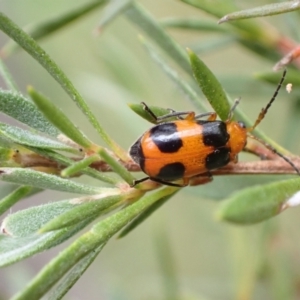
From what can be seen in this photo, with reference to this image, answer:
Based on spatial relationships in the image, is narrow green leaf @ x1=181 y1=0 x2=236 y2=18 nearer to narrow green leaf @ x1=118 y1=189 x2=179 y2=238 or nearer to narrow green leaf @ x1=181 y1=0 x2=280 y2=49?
narrow green leaf @ x1=181 y1=0 x2=280 y2=49

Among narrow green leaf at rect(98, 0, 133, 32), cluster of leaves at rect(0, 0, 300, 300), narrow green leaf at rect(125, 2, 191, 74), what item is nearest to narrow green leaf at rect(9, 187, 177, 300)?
cluster of leaves at rect(0, 0, 300, 300)

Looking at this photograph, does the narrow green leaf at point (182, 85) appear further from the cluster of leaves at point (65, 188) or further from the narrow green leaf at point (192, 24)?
the narrow green leaf at point (192, 24)

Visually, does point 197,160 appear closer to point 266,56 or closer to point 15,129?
point 15,129

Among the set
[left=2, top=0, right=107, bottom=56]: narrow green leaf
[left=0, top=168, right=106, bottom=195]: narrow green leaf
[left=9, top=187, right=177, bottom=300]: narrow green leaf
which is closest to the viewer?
[left=9, top=187, right=177, bottom=300]: narrow green leaf

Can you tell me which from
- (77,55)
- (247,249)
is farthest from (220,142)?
(77,55)

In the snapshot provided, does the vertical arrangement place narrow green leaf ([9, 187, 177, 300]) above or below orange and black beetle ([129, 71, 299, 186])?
above

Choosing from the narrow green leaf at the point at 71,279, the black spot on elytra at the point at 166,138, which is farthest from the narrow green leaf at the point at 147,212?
the black spot on elytra at the point at 166,138
